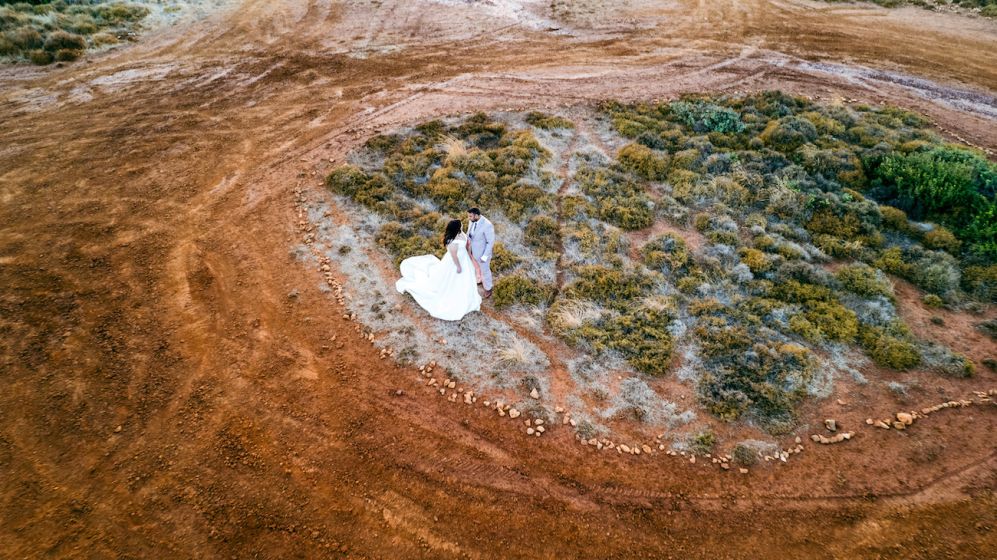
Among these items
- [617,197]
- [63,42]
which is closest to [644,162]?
[617,197]

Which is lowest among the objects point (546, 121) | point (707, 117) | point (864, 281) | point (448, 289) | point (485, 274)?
point (864, 281)

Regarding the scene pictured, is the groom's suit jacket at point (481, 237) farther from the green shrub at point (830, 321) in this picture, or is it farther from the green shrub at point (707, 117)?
the green shrub at point (707, 117)

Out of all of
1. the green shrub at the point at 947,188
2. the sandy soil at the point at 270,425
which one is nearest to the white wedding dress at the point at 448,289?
the sandy soil at the point at 270,425

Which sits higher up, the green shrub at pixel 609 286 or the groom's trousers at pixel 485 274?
the groom's trousers at pixel 485 274

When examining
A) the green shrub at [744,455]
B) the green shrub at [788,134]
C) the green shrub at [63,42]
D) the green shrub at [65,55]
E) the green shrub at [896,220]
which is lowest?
the green shrub at [744,455]

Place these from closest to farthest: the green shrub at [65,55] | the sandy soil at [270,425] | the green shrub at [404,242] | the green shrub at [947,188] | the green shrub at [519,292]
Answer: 1. the sandy soil at [270,425]
2. the green shrub at [519,292]
3. the green shrub at [404,242]
4. the green shrub at [947,188]
5. the green shrub at [65,55]

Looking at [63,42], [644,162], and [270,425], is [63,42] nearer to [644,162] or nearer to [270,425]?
[270,425]
